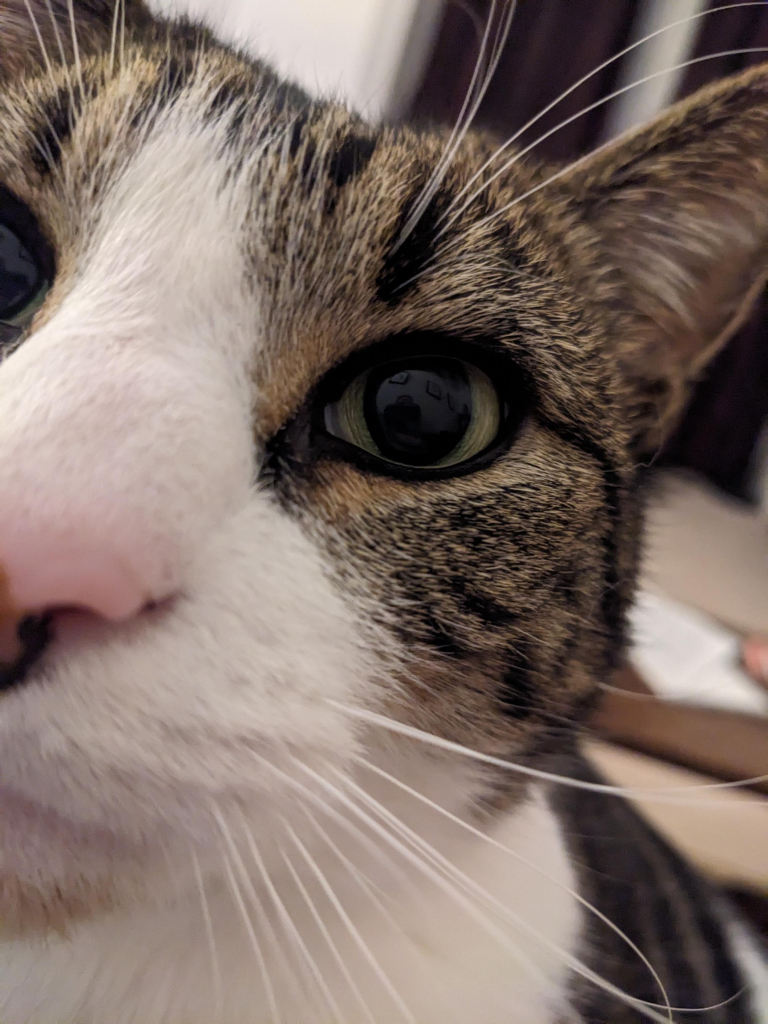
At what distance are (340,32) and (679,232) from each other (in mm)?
1597

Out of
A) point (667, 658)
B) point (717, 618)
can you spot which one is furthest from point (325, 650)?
point (717, 618)

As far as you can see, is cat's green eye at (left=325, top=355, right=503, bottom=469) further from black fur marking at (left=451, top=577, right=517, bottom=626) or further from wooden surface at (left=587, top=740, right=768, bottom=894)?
wooden surface at (left=587, top=740, right=768, bottom=894)

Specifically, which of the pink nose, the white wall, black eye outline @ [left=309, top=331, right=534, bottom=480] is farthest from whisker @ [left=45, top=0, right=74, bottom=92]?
the white wall

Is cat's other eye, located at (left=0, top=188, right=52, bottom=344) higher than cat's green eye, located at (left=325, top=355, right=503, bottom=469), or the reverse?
cat's other eye, located at (left=0, top=188, right=52, bottom=344)

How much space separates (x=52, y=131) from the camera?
1.99ft

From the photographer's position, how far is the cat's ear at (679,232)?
0.66 metres

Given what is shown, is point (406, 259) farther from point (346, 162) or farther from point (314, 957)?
point (314, 957)

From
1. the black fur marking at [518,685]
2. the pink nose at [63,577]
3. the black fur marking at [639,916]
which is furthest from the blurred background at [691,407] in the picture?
the pink nose at [63,577]

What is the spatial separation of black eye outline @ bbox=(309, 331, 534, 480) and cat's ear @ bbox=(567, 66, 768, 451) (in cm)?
22

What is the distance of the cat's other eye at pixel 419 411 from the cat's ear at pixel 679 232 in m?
0.25

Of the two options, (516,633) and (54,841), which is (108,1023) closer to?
(54,841)

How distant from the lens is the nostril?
0.37 meters

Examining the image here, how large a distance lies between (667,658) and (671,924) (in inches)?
23.2

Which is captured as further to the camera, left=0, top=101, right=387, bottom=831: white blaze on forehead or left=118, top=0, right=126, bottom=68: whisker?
left=118, top=0, right=126, bottom=68: whisker
